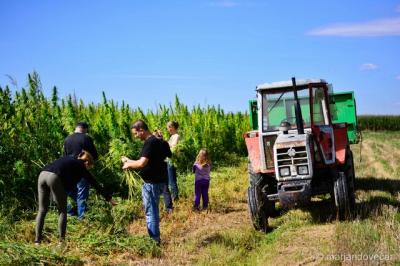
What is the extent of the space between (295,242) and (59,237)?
321 centimetres

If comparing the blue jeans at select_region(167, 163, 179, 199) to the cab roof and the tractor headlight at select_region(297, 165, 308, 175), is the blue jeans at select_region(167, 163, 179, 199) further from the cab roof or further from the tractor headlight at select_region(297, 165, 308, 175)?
the tractor headlight at select_region(297, 165, 308, 175)

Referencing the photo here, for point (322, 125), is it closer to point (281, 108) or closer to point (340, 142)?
point (340, 142)

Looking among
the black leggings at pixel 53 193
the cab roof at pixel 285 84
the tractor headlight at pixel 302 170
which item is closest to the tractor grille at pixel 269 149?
the tractor headlight at pixel 302 170

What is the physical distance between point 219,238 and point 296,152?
1740mm

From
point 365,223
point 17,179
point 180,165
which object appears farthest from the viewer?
point 180,165

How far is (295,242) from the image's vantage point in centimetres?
675

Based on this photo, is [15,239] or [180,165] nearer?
[15,239]

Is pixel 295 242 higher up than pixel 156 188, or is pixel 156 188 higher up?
pixel 156 188

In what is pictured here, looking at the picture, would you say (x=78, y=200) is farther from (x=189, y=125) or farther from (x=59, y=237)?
(x=189, y=125)

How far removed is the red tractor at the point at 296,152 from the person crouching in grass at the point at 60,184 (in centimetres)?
256

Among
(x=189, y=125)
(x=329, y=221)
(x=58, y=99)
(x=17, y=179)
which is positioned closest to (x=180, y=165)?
(x=189, y=125)

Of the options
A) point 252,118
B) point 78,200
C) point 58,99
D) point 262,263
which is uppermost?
point 58,99

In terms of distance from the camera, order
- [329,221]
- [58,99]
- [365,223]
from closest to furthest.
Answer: [365,223] < [329,221] < [58,99]

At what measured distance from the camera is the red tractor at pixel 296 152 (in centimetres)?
752
